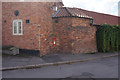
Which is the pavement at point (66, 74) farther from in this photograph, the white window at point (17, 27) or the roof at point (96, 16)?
the roof at point (96, 16)

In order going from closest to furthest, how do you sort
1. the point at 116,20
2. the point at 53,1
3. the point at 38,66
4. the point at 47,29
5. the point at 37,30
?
the point at 38,66
the point at 37,30
the point at 47,29
the point at 53,1
the point at 116,20

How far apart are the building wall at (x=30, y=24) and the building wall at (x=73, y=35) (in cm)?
107

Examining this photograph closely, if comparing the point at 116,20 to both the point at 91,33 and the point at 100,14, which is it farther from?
the point at 91,33

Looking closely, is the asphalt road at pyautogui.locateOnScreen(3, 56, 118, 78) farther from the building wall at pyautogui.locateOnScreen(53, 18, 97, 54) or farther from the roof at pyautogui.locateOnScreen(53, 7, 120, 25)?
the roof at pyautogui.locateOnScreen(53, 7, 120, 25)

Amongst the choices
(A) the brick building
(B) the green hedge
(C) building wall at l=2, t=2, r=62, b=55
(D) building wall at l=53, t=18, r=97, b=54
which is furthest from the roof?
(B) the green hedge

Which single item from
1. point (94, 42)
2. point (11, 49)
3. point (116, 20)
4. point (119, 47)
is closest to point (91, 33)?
point (94, 42)

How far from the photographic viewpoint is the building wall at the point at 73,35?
29.7ft

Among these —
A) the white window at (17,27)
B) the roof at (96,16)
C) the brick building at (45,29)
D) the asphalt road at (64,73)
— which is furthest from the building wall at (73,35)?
the asphalt road at (64,73)

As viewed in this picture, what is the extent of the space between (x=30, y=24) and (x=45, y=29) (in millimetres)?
1323

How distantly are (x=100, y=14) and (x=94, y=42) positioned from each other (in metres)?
8.33

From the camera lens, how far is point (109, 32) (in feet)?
34.0

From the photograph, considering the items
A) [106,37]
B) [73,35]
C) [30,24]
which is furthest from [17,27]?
[106,37]

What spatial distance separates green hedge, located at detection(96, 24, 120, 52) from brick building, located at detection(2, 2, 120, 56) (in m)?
0.89

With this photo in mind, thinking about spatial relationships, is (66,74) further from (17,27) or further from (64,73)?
(17,27)
